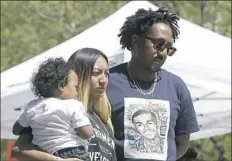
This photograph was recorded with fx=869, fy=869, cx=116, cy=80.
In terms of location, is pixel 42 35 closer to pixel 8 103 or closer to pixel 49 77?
pixel 8 103

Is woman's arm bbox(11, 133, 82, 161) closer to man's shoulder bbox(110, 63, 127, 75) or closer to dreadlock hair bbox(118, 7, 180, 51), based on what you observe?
man's shoulder bbox(110, 63, 127, 75)

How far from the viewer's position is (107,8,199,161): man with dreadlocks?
Answer: 15.4 ft

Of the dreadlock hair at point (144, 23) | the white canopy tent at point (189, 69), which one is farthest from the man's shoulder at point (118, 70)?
the white canopy tent at point (189, 69)

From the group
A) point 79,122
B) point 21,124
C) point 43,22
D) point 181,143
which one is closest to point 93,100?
point 79,122

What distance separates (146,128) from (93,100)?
46 centimetres

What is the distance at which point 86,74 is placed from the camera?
4.28 m

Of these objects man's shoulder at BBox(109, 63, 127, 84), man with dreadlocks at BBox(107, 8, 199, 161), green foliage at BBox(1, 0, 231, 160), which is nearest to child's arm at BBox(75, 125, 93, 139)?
man with dreadlocks at BBox(107, 8, 199, 161)

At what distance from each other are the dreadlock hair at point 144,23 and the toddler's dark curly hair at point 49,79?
89 cm

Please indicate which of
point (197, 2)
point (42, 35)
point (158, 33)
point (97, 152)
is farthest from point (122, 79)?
point (42, 35)

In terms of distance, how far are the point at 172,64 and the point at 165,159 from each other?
3857 millimetres

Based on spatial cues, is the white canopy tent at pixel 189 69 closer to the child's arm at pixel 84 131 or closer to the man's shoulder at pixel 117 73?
the man's shoulder at pixel 117 73

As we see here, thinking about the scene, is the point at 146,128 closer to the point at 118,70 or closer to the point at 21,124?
the point at 118,70

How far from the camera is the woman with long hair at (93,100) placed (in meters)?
4.17

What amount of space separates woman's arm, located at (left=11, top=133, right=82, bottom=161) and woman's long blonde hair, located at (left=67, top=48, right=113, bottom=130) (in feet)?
1.09
